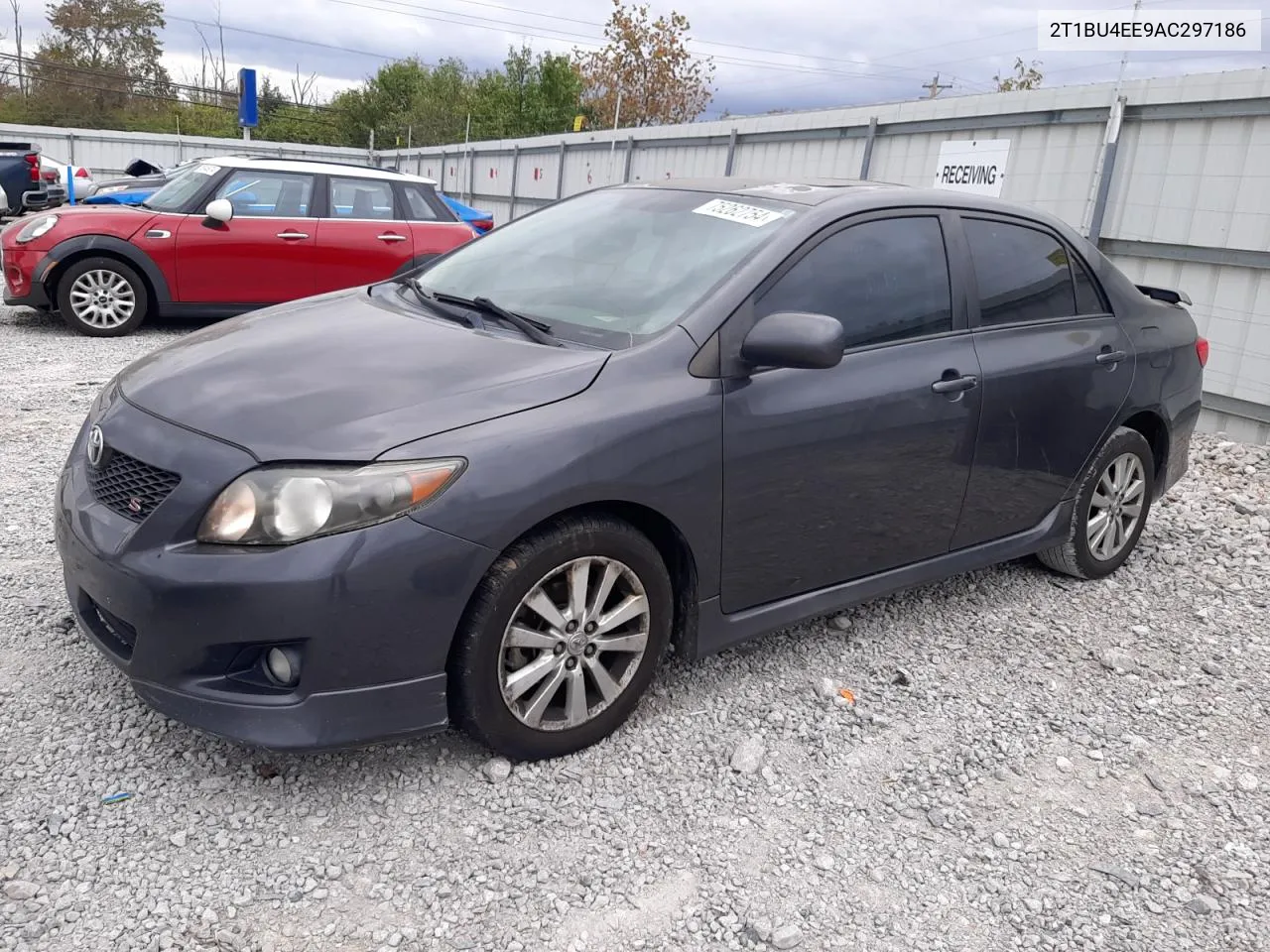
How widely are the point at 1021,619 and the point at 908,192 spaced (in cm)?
181

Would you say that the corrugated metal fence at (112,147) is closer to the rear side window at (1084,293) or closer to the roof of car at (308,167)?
the roof of car at (308,167)

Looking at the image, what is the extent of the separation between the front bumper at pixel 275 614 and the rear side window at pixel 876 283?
1.36 m

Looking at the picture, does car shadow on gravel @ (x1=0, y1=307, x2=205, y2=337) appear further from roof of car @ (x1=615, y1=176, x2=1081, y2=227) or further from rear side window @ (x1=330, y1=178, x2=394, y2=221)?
roof of car @ (x1=615, y1=176, x2=1081, y2=227)

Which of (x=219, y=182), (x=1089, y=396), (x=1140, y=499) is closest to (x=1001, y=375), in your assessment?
(x=1089, y=396)

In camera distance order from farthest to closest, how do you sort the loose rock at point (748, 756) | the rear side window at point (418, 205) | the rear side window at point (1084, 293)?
1. the rear side window at point (418, 205)
2. the rear side window at point (1084, 293)
3. the loose rock at point (748, 756)

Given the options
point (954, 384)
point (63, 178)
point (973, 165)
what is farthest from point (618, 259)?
point (63, 178)

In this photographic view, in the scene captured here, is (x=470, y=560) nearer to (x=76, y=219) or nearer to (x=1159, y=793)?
(x=1159, y=793)

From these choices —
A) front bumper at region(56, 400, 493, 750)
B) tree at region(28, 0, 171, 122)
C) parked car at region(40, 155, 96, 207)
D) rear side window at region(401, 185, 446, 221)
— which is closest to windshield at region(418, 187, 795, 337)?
front bumper at region(56, 400, 493, 750)

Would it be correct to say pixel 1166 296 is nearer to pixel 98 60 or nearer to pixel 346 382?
pixel 346 382

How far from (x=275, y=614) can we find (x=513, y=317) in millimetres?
1255

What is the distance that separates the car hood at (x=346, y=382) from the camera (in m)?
2.53

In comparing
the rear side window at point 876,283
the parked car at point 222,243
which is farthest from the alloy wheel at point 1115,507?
the parked car at point 222,243

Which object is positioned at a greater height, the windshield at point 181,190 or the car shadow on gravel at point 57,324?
the windshield at point 181,190

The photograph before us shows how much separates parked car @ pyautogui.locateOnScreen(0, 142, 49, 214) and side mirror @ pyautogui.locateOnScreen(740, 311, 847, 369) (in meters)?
15.5
